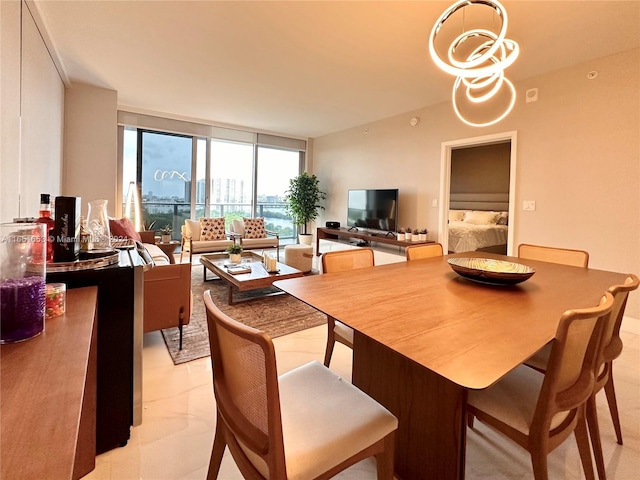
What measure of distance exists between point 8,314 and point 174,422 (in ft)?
3.76

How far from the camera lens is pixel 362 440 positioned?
3.16ft

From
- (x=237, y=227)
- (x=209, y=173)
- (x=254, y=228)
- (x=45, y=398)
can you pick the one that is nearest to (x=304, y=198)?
(x=254, y=228)

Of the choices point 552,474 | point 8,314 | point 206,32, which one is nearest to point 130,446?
point 8,314

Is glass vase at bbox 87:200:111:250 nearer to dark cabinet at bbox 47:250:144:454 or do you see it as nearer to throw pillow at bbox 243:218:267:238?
dark cabinet at bbox 47:250:144:454

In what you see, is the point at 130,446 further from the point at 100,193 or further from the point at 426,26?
the point at 100,193

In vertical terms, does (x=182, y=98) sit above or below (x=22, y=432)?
above

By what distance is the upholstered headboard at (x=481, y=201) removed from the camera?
620cm

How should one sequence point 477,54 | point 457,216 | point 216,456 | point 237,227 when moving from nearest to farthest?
point 216,456
point 477,54
point 237,227
point 457,216

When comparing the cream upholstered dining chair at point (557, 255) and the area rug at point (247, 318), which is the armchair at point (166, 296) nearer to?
the area rug at point (247, 318)

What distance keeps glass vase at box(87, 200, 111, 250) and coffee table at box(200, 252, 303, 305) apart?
155cm

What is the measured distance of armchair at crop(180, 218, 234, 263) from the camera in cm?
528

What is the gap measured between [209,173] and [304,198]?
1.98 meters

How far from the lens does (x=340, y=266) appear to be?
6.26ft

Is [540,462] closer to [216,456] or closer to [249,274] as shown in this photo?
[216,456]
